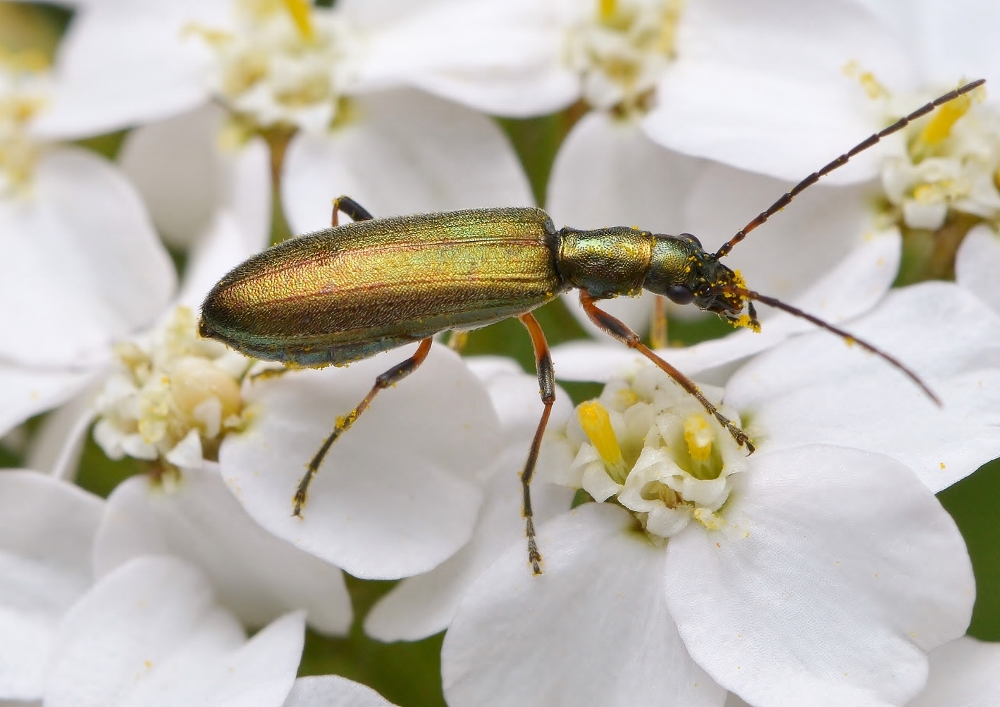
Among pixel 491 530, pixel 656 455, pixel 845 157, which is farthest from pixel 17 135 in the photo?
pixel 845 157

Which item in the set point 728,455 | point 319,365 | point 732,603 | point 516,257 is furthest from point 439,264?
point 732,603

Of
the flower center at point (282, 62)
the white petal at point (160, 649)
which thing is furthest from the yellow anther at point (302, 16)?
the white petal at point (160, 649)

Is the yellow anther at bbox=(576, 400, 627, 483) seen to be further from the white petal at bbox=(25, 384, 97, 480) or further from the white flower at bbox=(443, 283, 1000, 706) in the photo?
the white petal at bbox=(25, 384, 97, 480)

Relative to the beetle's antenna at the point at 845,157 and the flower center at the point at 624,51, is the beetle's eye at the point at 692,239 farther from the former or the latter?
the flower center at the point at 624,51

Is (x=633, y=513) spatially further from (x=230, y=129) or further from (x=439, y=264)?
(x=230, y=129)

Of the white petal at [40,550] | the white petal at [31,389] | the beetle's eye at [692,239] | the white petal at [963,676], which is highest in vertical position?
the beetle's eye at [692,239]
